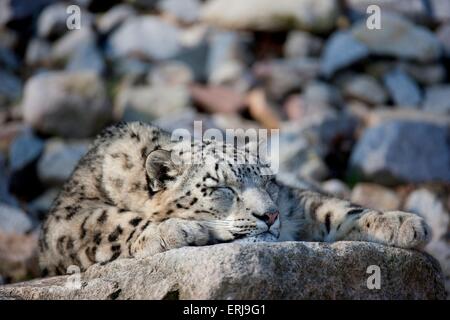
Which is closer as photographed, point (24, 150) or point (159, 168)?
point (159, 168)

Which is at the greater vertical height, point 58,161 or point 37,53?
point 37,53

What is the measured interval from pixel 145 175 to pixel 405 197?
9717 mm

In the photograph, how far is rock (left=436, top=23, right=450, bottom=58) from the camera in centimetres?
2098

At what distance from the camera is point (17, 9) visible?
22828 millimetres

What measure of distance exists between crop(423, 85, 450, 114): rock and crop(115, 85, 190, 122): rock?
6.06 m

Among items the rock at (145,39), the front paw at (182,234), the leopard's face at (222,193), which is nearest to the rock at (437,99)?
the rock at (145,39)

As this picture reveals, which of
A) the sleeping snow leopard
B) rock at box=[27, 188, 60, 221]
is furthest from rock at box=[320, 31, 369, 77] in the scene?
the sleeping snow leopard

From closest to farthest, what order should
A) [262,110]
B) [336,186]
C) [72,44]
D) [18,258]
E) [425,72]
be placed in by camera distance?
1. [18,258]
2. [336,186]
3. [262,110]
4. [425,72]
5. [72,44]

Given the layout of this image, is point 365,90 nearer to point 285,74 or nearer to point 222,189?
point 285,74

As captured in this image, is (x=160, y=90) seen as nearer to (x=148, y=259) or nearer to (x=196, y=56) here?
(x=196, y=56)

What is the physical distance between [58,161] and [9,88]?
16.4 feet

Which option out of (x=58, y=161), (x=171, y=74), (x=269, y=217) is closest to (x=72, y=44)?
(x=171, y=74)

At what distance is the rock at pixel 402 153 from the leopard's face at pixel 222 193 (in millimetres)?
9738
